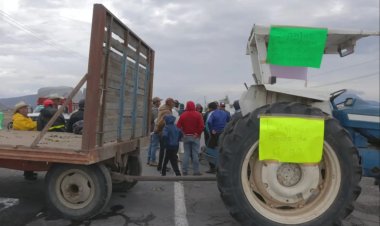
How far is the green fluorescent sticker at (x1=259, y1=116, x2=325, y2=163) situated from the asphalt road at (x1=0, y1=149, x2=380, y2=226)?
130 centimetres

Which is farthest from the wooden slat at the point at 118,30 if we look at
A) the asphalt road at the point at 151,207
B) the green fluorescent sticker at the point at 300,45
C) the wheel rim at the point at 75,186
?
the asphalt road at the point at 151,207

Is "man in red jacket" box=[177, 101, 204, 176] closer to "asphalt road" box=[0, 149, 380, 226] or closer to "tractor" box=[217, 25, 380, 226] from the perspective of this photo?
"asphalt road" box=[0, 149, 380, 226]

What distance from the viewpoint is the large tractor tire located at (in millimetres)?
4453

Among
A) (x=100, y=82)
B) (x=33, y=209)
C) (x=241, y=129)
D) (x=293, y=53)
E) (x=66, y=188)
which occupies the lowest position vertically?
(x=33, y=209)

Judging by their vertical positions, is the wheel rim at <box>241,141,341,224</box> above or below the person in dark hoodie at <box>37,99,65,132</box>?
below

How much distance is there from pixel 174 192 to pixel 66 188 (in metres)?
2.11

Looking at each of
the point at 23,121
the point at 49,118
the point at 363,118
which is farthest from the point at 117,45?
the point at 23,121

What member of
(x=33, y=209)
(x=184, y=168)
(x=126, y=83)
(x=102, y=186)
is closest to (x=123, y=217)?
(x=102, y=186)

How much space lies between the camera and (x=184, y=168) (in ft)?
30.4

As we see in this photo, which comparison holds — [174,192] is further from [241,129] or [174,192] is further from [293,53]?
[293,53]

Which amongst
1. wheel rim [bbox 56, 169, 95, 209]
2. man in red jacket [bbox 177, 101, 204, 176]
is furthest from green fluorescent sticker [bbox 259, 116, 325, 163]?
man in red jacket [bbox 177, 101, 204, 176]

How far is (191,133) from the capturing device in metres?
9.39

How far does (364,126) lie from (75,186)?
3.62 meters

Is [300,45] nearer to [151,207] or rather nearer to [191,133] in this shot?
[151,207]
